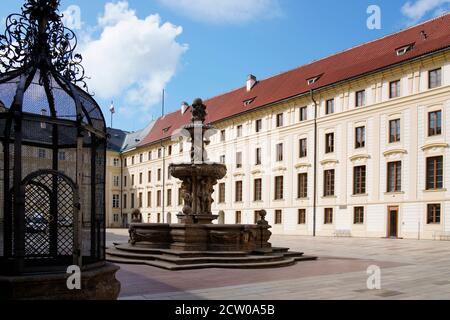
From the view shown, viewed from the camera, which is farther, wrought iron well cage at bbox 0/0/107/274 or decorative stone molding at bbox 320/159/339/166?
Result: decorative stone molding at bbox 320/159/339/166

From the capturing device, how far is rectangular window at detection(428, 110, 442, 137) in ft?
99.0

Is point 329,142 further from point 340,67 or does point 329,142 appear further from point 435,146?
point 435,146

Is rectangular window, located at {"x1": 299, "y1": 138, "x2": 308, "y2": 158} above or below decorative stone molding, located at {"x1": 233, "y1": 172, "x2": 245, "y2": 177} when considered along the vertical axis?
above

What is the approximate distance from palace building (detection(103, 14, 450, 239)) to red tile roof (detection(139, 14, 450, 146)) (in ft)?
0.46

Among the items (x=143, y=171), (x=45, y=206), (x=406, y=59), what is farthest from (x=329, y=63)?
(x=45, y=206)

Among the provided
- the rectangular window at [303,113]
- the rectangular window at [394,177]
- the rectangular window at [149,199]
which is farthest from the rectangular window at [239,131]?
the rectangular window at [149,199]

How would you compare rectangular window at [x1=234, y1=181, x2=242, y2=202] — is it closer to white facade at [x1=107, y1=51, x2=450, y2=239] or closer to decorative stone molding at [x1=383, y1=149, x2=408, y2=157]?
white facade at [x1=107, y1=51, x2=450, y2=239]

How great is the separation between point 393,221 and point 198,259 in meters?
23.0

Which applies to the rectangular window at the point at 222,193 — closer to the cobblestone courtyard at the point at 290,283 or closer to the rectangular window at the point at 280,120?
the rectangular window at the point at 280,120

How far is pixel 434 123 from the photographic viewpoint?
1203 inches

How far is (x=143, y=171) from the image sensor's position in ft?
220

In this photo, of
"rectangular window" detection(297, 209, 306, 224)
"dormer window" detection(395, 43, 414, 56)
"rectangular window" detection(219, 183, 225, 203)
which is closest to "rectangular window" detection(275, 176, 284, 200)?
"rectangular window" detection(297, 209, 306, 224)

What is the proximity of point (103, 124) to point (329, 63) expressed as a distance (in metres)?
37.7
